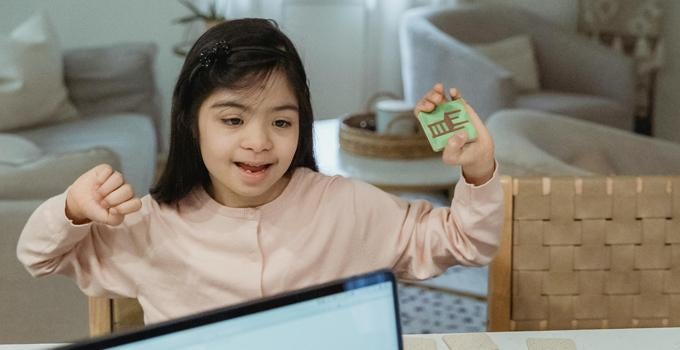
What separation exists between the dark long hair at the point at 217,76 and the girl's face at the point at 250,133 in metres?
0.01

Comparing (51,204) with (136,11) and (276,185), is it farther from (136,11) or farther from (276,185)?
(136,11)

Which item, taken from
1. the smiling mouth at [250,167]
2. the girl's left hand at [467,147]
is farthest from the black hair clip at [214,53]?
the girl's left hand at [467,147]

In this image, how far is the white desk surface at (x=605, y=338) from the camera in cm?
104

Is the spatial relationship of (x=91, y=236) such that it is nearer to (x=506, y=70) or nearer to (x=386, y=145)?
(x=386, y=145)

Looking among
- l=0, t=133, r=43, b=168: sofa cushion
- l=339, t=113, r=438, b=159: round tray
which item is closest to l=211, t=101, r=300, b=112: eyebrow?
l=0, t=133, r=43, b=168: sofa cushion

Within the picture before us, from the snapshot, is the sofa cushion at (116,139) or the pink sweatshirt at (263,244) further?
the sofa cushion at (116,139)

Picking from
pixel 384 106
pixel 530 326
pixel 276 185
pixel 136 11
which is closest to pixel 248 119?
pixel 276 185

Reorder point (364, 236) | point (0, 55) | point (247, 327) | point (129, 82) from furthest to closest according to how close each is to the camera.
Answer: point (129, 82) < point (0, 55) < point (364, 236) < point (247, 327)

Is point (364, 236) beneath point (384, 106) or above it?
above

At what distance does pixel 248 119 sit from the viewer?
39.8 inches

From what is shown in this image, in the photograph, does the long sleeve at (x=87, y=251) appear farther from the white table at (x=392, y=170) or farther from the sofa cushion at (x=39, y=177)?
the white table at (x=392, y=170)

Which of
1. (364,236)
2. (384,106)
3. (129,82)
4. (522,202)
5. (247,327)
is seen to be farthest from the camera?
(129,82)

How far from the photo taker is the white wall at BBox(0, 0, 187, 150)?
403 cm

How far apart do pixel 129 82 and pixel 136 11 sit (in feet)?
2.20
